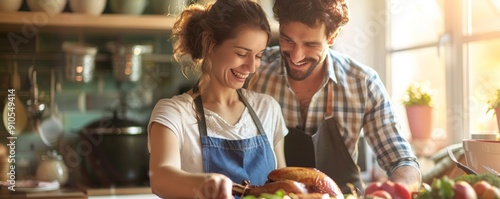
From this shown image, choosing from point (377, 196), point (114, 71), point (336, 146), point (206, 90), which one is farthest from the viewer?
point (114, 71)

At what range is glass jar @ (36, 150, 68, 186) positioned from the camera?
2164mm

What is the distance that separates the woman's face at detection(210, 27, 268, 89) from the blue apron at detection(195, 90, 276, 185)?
9 cm

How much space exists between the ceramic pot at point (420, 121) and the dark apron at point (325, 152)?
2.75ft

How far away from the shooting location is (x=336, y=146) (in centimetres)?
158

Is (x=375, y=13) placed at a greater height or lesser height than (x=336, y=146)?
greater

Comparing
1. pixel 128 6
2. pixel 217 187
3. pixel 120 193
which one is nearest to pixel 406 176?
pixel 217 187

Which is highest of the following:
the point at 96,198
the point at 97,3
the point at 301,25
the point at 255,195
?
the point at 97,3

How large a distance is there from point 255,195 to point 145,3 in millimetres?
1559

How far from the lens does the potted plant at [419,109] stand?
2342mm

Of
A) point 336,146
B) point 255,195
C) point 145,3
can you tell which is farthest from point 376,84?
point 145,3

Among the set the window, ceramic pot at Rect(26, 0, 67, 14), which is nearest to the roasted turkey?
the window

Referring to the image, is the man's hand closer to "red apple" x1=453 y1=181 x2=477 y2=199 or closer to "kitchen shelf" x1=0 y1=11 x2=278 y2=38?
"red apple" x1=453 y1=181 x2=477 y2=199

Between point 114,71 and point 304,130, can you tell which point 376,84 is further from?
point 114,71

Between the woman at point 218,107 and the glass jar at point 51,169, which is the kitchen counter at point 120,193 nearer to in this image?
the glass jar at point 51,169
